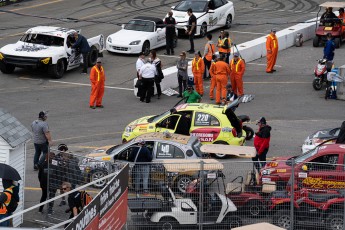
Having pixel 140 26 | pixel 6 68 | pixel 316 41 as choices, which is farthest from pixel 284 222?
pixel 316 41

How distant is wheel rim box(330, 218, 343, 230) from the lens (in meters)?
18.1

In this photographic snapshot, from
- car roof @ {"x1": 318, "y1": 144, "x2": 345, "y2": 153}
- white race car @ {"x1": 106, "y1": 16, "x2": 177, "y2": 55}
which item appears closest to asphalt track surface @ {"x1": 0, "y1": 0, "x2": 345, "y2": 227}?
white race car @ {"x1": 106, "y1": 16, "x2": 177, "y2": 55}

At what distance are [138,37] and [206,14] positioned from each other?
14.2 feet

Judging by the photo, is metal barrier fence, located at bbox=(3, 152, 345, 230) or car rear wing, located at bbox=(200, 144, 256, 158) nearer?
metal barrier fence, located at bbox=(3, 152, 345, 230)

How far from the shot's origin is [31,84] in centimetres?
3136

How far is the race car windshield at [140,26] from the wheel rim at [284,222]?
18.3 meters

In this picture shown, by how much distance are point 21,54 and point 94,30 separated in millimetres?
8196

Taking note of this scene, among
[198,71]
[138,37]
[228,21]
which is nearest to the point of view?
[198,71]

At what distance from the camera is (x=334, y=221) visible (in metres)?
18.1

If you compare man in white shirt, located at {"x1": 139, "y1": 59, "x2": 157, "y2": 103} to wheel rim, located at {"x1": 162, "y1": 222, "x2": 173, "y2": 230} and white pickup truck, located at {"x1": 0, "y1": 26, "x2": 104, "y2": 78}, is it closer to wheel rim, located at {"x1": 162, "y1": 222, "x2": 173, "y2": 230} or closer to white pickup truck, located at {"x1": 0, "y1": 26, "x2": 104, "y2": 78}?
white pickup truck, located at {"x1": 0, "y1": 26, "x2": 104, "y2": 78}

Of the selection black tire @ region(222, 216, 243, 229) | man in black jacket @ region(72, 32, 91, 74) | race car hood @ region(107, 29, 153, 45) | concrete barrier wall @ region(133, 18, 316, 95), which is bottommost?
concrete barrier wall @ region(133, 18, 316, 95)

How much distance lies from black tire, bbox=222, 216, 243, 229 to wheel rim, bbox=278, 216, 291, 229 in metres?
0.72

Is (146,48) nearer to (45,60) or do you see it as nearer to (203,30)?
(203,30)

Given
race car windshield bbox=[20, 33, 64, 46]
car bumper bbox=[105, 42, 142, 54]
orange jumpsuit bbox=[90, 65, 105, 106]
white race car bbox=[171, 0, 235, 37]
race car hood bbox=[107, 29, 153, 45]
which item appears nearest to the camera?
orange jumpsuit bbox=[90, 65, 105, 106]
